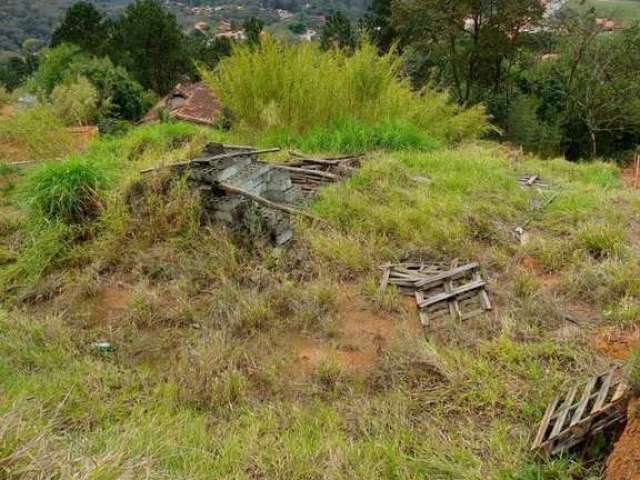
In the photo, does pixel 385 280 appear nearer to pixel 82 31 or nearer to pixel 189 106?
pixel 189 106

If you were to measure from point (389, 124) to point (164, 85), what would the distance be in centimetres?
1732

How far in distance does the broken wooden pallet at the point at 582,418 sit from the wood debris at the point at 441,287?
101 cm

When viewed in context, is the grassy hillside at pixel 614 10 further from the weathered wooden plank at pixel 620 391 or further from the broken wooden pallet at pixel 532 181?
the weathered wooden plank at pixel 620 391

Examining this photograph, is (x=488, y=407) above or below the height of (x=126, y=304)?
above

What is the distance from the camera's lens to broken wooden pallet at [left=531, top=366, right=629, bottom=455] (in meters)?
2.16

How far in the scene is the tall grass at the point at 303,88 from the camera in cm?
618

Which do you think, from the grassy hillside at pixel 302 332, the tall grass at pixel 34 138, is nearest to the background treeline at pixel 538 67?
the grassy hillside at pixel 302 332

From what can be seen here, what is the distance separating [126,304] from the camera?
358cm

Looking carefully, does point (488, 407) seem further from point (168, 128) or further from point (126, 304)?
point (168, 128)

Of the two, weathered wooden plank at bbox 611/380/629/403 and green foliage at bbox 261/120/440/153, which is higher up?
weathered wooden plank at bbox 611/380/629/403

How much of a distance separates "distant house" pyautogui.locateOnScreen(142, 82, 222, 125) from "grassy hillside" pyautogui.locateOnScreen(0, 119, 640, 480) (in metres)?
9.73

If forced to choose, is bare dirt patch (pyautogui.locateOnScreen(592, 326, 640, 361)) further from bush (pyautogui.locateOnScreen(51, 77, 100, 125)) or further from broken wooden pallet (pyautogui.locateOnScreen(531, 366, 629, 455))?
bush (pyautogui.locateOnScreen(51, 77, 100, 125))

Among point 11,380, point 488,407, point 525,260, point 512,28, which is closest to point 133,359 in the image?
point 11,380

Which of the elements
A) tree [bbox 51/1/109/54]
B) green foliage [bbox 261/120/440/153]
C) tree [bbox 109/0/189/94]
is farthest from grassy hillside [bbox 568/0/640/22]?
tree [bbox 51/1/109/54]
